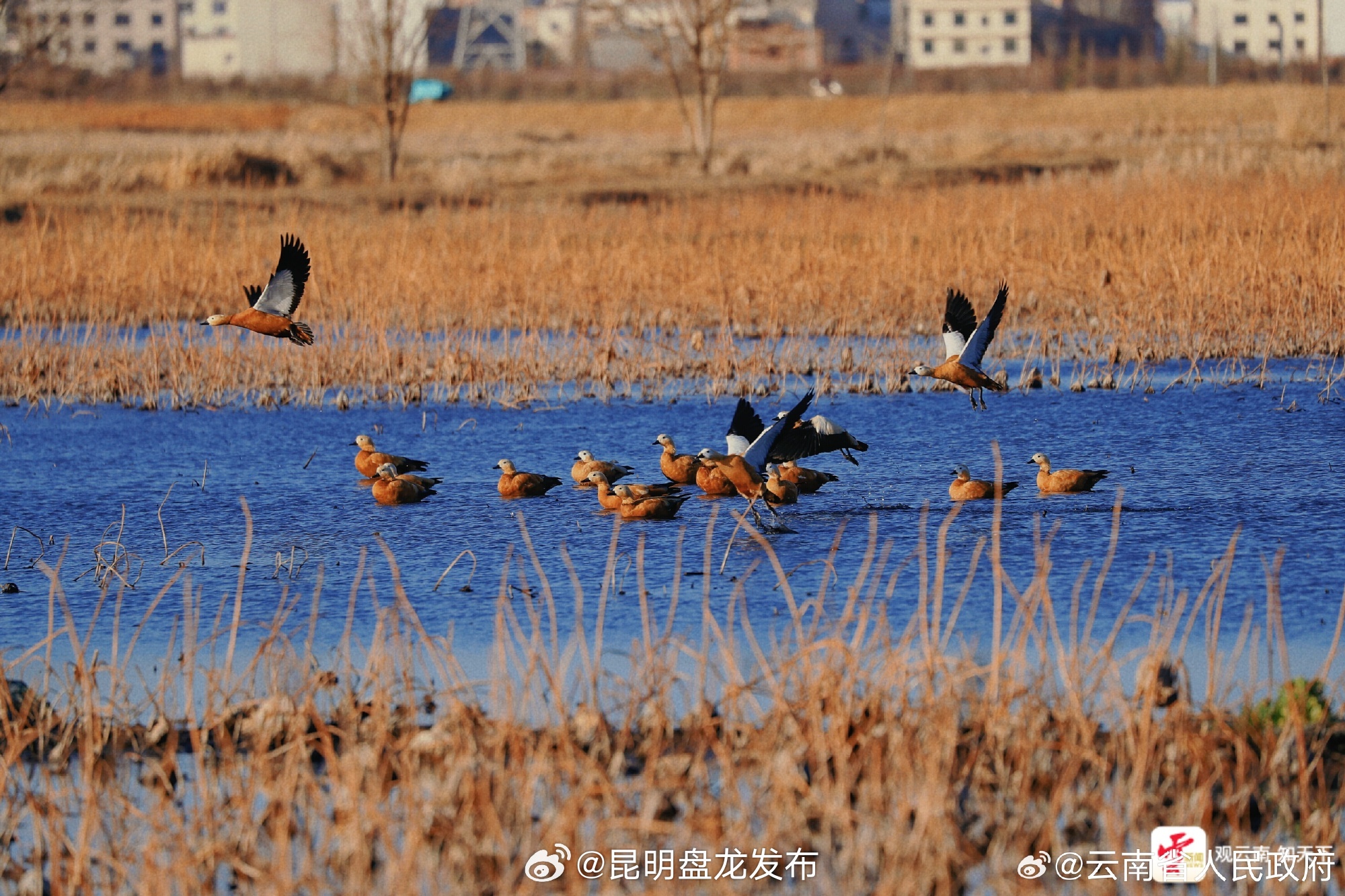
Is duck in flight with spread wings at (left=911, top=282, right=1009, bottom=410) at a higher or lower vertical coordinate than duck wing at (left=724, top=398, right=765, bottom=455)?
higher

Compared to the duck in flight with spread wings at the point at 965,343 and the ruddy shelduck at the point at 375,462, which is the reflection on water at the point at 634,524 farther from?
the duck in flight with spread wings at the point at 965,343

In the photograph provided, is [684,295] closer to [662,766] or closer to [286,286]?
[286,286]

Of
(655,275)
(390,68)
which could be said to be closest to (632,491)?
(655,275)

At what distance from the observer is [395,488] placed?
7578 mm

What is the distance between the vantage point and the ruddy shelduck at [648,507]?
700 cm

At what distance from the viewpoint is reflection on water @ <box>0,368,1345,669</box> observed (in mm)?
5855

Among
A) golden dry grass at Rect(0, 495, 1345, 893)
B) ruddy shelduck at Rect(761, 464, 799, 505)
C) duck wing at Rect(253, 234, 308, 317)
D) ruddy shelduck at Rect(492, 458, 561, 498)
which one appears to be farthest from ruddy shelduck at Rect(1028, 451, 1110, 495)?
duck wing at Rect(253, 234, 308, 317)

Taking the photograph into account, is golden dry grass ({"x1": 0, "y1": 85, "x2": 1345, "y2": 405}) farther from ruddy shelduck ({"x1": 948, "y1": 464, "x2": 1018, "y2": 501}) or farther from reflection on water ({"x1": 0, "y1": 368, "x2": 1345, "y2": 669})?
ruddy shelduck ({"x1": 948, "y1": 464, "x2": 1018, "y2": 501})

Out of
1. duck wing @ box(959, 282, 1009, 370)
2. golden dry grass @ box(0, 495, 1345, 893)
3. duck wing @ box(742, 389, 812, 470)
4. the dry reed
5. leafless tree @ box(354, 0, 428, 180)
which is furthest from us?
leafless tree @ box(354, 0, 428, 180)

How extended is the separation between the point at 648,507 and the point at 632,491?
265 millimetres

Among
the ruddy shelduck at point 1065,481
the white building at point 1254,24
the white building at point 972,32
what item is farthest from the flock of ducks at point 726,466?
the white building at point 1254,24

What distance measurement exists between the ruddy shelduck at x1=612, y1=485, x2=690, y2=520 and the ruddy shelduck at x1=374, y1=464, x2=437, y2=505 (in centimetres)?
113

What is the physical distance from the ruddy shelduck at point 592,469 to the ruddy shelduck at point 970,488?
1592 millimetres

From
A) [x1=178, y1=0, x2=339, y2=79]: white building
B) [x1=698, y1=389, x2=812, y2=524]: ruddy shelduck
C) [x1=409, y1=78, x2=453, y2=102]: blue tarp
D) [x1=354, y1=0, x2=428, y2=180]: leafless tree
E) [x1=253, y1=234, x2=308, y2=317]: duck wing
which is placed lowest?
[x1=698, y1=389, x2=812, y2=524]: ruddy shelduck
